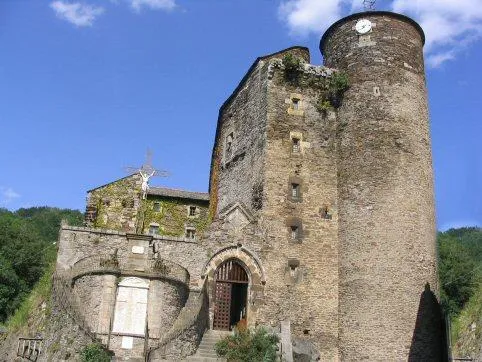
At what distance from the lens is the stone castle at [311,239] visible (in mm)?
21859

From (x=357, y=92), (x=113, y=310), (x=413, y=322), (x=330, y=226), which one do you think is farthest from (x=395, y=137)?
(x=113, y=310)

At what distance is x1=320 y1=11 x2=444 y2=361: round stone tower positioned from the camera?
23359mm

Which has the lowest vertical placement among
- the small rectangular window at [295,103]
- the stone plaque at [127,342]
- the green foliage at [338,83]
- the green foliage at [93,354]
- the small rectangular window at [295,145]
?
the green foliage at [93,354]

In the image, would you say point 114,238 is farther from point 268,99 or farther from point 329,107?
point 329,107

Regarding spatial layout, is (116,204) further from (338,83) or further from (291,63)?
(338,83)

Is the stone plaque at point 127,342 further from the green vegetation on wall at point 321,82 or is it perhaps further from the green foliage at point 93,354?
the green vegetation on wall at point 321,82

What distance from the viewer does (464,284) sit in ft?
138

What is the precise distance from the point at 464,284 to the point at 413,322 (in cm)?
2112

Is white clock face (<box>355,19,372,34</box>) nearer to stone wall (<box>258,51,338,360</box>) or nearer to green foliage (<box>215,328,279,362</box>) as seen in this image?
stone wall (<box>258,51,338,360</box>)

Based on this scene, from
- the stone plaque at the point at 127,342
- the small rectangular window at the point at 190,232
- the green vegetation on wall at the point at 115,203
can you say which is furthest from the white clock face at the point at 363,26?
the stone plaque at the point at 127,342

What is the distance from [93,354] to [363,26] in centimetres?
1903

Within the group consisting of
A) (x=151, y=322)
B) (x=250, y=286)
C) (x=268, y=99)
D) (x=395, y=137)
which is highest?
(x=268, y=99)

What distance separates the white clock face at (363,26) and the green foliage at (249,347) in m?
14.8

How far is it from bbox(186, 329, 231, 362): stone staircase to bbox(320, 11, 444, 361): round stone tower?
5.23 meters
